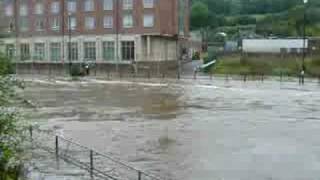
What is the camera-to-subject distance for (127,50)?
328ft

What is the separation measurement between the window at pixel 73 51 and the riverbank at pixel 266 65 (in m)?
26.0

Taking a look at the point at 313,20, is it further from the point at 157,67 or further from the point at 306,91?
the point at 306,91

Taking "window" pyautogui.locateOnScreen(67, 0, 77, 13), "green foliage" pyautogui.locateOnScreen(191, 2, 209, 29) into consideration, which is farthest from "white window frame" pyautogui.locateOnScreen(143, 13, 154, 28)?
"green foliage" pyautogui.locateOnScreen(191, 2, 209, 29)

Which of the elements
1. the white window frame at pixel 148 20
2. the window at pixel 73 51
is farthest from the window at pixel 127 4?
the window at pixel 73 51

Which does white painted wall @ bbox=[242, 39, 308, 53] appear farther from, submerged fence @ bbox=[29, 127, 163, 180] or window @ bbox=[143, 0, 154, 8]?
submerged fence @ bbox=[29, 127, 163, 180]

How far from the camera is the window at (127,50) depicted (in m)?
99.5

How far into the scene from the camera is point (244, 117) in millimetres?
35219

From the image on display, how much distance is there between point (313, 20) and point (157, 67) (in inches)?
2039

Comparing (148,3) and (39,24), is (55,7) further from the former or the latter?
(148,3)

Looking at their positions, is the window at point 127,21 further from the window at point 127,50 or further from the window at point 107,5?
the window at point 107,5

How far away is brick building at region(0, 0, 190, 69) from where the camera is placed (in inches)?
3910

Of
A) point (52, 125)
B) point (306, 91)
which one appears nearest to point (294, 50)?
point (306, 91)

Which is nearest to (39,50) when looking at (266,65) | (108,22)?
(108,22)

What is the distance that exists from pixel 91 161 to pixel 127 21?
8338 centimetres
